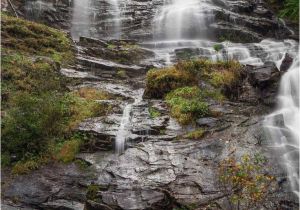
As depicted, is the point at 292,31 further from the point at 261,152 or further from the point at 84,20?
the point at 261,152

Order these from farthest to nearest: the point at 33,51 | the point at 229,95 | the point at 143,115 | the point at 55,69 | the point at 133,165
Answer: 1. the point at 33,51
2. the point at 55,69
3. the point at 229,95
4. the point at 143,115
5. the point at 133,165

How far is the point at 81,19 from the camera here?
2522 cm

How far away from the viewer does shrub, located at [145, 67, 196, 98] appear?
15.4m

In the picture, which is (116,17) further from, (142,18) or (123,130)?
(123,130)

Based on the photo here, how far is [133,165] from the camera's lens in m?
11.3

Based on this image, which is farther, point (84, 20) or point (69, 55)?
point (84, 20)

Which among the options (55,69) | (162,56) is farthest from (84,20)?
(55,69)

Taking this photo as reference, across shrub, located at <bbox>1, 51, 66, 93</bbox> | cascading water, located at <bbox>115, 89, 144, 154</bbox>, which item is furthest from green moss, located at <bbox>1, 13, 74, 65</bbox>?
cascading water, located at <bbox>115, 89, 144, 154</bbox>

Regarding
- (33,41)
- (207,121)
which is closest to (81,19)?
(33,41)

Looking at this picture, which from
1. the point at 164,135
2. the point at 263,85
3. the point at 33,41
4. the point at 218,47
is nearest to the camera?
the point at 164,135

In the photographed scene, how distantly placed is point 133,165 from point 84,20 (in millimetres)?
15972

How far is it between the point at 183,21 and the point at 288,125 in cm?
1352

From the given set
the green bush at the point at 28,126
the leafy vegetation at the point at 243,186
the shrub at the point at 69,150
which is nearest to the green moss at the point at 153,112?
the shrub at the point at 69,150

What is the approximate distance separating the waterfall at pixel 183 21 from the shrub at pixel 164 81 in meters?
8.81
